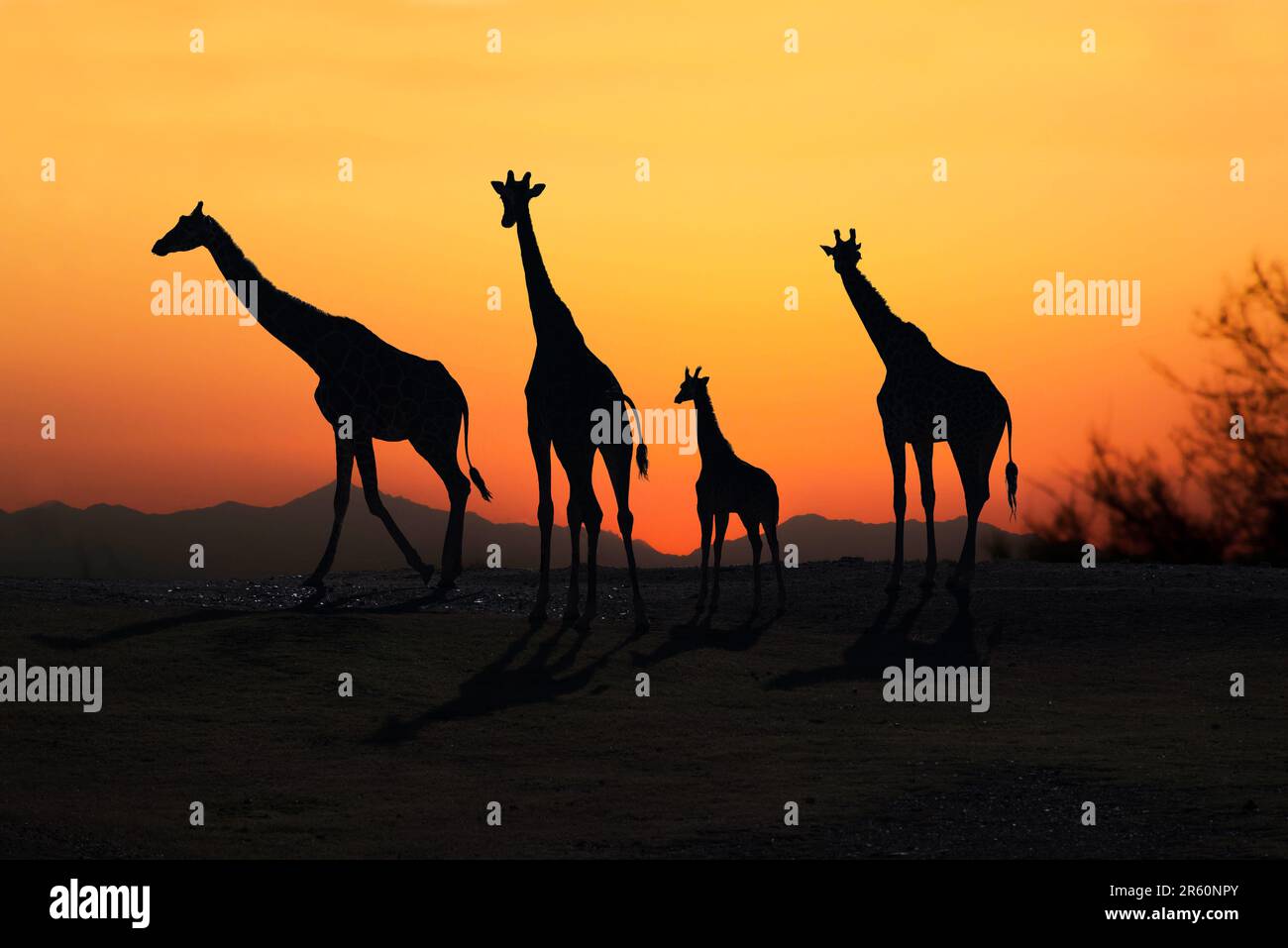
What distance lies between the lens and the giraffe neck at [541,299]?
21969 mm

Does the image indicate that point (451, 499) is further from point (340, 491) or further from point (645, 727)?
point (645, 727)

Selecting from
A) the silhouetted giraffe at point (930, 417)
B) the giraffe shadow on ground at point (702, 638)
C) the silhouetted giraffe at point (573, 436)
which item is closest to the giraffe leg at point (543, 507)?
the silhouetted giraffe at point (573, 436)

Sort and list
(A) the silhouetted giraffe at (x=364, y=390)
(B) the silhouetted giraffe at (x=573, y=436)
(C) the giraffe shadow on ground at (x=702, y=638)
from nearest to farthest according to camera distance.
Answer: (C) the giraffe shadow on ground at (x=702, y=638), (B) the silhouetted giraffe at (x=573, y=436), (A) the silhouetted giraffe at (x=364, y=390)

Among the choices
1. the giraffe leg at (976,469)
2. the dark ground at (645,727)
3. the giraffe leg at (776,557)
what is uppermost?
the giraffe leg at (976,469)

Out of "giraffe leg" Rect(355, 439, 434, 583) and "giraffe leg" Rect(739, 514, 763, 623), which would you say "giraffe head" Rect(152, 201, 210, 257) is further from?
"giraffe leg" Rect(739, 514, 763, 623)

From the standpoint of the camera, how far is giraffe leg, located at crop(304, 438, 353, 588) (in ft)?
77.9

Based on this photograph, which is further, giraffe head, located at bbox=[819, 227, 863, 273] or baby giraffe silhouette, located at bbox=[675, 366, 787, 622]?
giraffe head, located at bbox=[819, 227, 863, 273]

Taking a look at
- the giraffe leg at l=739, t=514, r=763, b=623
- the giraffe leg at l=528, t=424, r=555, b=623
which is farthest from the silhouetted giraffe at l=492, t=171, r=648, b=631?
the giraffe leg at l=739, t=514, r=763, b=623

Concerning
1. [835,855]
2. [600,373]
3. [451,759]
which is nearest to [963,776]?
[835,855]

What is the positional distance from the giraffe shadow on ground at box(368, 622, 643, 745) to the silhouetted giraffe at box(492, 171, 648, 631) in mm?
875

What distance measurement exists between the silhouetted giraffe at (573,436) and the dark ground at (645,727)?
79cm

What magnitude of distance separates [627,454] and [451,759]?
22.7ft

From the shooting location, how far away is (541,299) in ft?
72.8

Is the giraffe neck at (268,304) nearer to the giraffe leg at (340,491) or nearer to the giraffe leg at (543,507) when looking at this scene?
the giraffe leg at (340,491)
